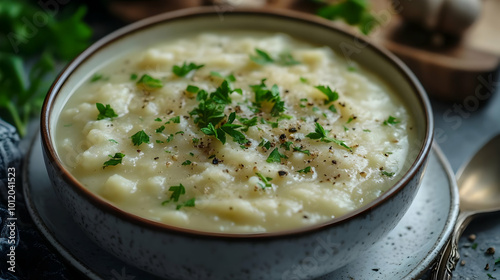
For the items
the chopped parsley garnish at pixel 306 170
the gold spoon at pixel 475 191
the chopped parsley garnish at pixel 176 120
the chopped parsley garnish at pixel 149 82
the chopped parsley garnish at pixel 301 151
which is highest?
the chopped parsley garnish at pixel 149 82

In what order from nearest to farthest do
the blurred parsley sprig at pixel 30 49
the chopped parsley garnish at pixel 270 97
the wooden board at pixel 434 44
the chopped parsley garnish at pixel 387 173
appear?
the chopped parsley garnish at pixel 387 173 < the chopped parsley garnish at pixel 270 97 < the blurred parsley sprig at pixel 30 49 < the wooden board at pixel 434 44

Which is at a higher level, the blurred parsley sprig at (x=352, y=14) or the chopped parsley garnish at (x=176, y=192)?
the chopped parsley garnish at (x=176, y=192)

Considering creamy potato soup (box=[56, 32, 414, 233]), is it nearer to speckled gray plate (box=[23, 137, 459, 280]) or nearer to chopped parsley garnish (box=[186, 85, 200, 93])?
chopped parsley garnish (box=[186, 85, 200, 93])

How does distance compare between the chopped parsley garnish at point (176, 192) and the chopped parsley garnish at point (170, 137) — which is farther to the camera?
the chopped parsley garnish at point (170, 137)

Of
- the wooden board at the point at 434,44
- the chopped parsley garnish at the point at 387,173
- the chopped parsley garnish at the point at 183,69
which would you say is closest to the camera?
the chopped parsley garnish at the point at 387,173

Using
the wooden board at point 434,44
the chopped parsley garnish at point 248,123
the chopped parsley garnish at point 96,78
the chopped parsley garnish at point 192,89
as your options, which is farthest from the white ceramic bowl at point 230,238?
the wooden board at point 434,44

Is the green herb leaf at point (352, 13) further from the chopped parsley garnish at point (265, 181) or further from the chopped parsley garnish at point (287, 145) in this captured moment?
the chopped parsley garnish at point (265, 181)

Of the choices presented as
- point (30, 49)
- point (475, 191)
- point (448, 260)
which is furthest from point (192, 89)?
point (30, 49)
